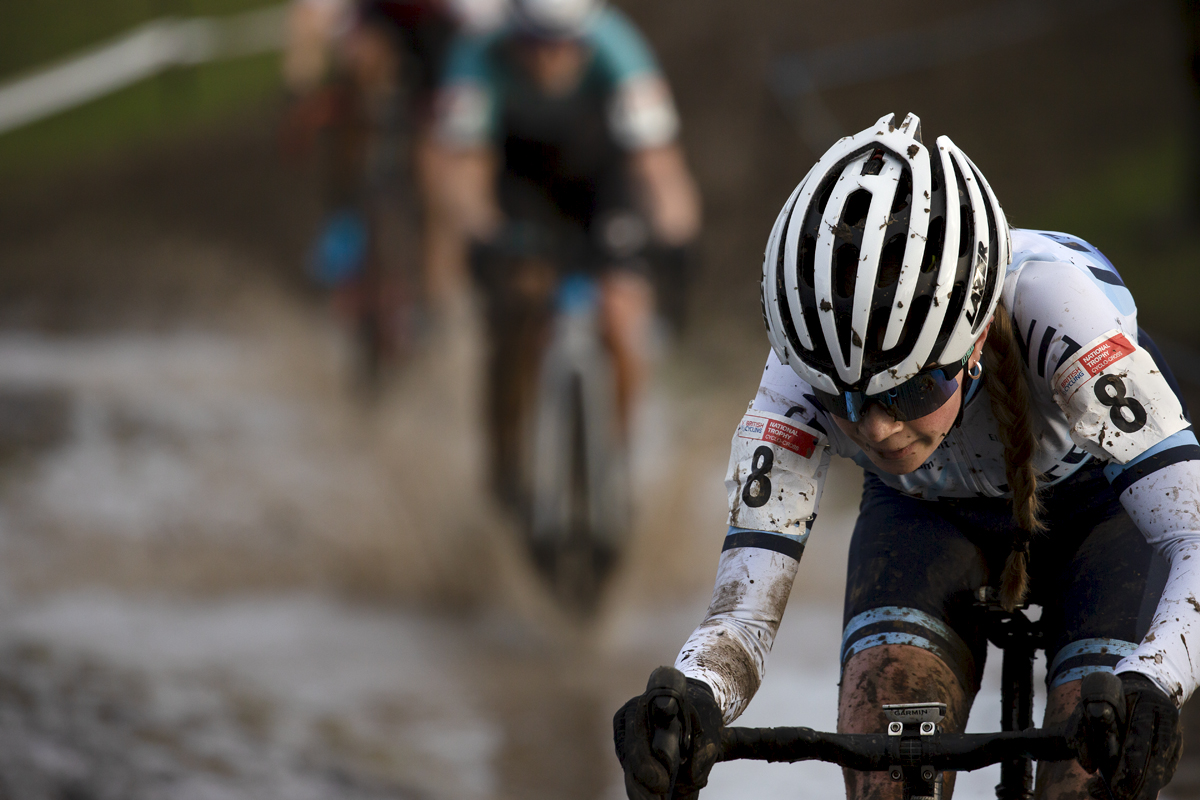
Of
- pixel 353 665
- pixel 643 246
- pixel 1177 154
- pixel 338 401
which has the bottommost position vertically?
pixel 353 665

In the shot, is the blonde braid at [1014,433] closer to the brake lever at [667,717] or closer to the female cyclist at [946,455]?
the female cyclist at [946,455]

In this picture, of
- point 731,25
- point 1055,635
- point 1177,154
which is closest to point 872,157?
point 1055,635

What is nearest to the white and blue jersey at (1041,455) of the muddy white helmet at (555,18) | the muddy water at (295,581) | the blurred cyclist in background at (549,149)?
the muddy water at (295,581)

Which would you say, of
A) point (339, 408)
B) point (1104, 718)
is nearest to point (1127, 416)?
point (1104, 718)

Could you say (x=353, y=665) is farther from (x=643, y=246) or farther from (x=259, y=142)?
(x=259, y=142)

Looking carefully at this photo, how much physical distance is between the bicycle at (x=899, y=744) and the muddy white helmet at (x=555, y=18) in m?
7.37

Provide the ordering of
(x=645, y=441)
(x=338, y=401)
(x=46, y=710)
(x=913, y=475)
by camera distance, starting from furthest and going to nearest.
→ (x=338, y=401) < (x=645, y=441) < (x=46, y=710) < (x=913, y=475)

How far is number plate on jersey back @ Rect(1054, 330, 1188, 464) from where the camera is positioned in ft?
7.22

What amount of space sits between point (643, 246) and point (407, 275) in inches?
206

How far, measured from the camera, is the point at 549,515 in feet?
28.7

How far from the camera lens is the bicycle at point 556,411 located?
26.3 ft

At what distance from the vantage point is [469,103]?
28.3 feet

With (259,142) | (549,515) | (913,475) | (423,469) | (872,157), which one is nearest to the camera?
(872,157)

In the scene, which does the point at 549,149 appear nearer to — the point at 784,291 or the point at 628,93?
the point at 628,93
